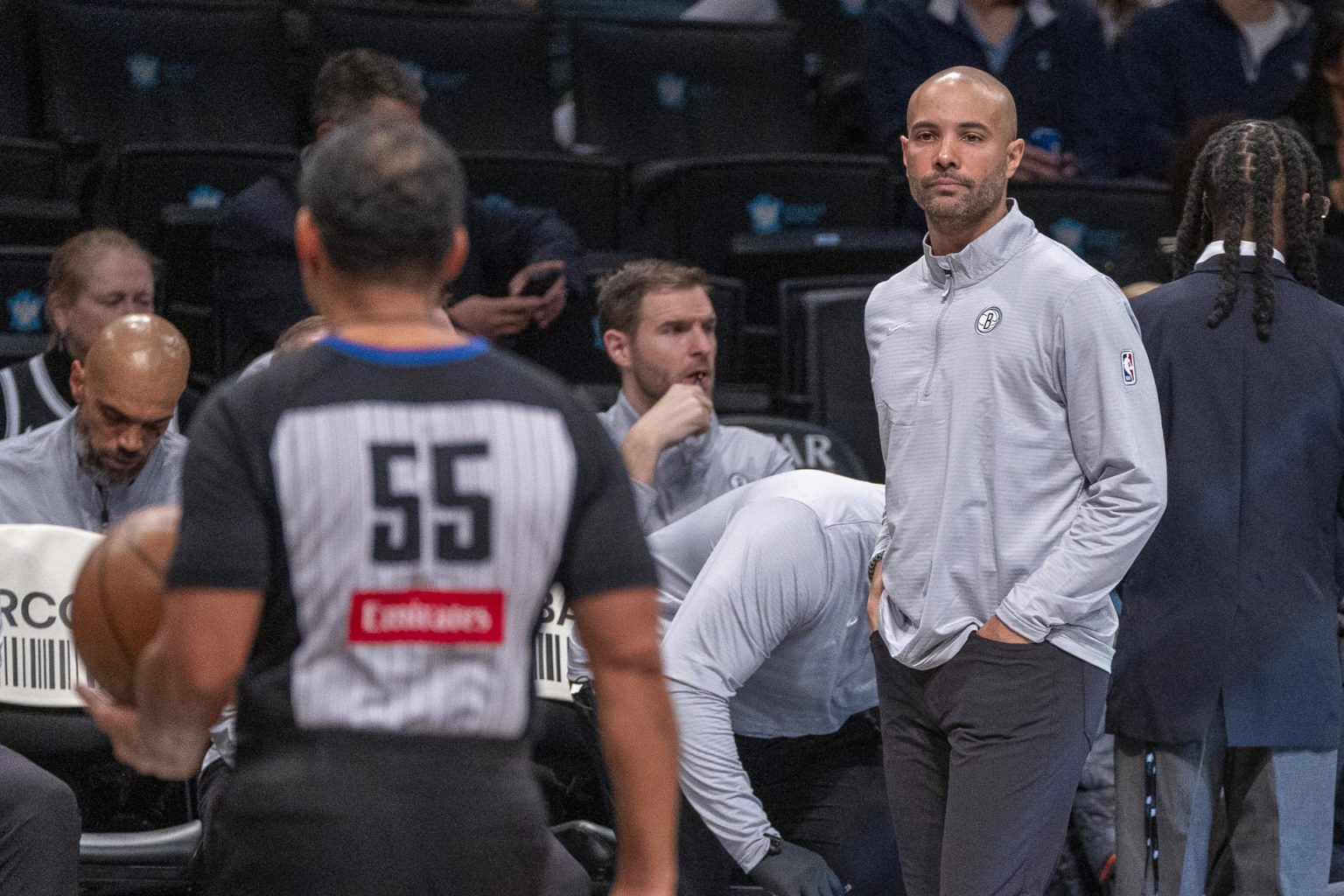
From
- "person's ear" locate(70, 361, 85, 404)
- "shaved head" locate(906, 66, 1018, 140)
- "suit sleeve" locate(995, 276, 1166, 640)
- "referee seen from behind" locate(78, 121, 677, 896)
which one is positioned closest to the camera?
"referee seen from behind" locate(78, 121, 677, 896)

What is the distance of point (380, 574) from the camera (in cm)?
185

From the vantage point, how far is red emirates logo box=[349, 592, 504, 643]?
1852 millimetres

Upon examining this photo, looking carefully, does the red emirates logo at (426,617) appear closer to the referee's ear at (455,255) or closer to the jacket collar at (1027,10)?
the referee's ear at (455,255)

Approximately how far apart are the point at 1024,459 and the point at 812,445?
1.94 m

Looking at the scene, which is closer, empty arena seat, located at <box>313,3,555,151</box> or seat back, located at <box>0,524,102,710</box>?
seat back, located at <box>0,524,102,710</box>

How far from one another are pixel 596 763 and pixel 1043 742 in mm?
1224

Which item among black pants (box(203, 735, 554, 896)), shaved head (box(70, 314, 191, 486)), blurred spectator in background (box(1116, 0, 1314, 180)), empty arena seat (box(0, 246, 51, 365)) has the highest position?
blurred spectator in background (box(1116, 0, 1314, 180))

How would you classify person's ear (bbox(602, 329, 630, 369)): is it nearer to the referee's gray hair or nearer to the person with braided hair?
the person with braided hair

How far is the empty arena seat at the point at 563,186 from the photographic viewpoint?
6.01m

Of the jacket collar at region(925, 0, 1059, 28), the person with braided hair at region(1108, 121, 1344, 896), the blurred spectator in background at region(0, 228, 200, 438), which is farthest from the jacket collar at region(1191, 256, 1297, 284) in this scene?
the jacket collar at region(925, 0, 1059, 28)

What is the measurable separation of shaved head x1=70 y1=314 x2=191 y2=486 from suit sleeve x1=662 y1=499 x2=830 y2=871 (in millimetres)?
1320

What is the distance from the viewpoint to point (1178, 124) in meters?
6.70

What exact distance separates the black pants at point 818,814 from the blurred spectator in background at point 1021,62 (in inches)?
117

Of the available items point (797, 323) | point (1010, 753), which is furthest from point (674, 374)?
point (1010, 753)
